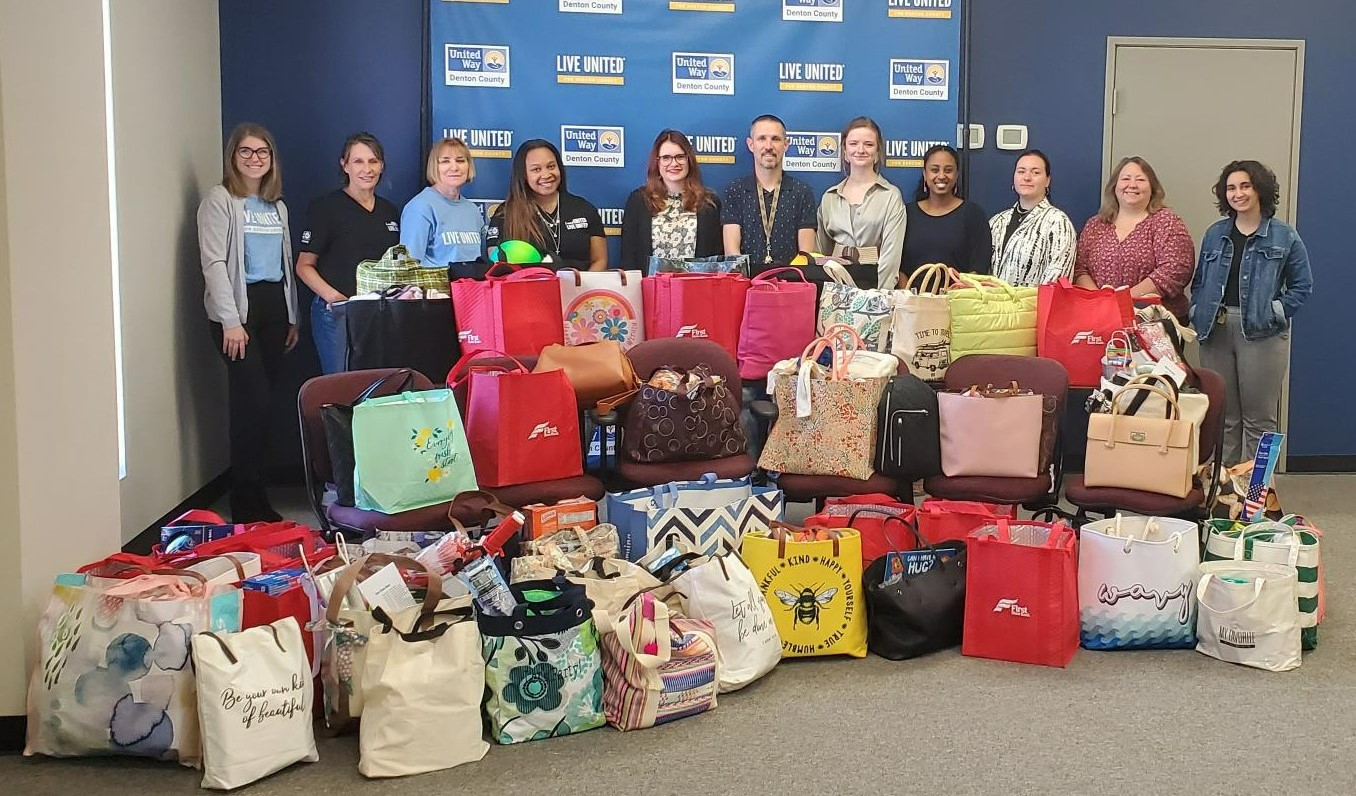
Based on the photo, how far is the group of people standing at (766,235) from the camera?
18.7 feet

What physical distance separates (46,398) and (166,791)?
40.9 inches

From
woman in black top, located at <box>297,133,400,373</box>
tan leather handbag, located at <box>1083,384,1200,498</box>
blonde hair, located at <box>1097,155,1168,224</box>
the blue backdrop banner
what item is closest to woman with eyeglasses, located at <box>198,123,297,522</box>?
woman in black top, located at <box>297,133,400,373</box>

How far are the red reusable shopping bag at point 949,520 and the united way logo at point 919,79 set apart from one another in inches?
124

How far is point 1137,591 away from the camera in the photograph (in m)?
3.96

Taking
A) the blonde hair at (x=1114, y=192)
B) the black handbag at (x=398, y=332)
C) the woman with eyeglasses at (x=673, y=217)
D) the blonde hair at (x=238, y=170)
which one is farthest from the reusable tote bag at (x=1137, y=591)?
the blonde hair at (x=238, y=170)

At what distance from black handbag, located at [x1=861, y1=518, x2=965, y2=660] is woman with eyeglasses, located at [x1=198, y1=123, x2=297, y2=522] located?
3054mm

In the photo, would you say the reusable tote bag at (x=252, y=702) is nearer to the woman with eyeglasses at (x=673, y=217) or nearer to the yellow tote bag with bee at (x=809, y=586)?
the yellow tote bag with bee at (x=809, y=586)

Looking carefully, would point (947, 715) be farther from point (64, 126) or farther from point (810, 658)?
point (64, 126)

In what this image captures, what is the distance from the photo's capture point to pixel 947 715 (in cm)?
342

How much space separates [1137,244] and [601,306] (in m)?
3.00

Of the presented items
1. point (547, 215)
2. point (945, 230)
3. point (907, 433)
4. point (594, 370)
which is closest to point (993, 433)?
point (907, 433)

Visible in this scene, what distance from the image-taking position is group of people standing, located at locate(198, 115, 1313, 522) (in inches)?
225

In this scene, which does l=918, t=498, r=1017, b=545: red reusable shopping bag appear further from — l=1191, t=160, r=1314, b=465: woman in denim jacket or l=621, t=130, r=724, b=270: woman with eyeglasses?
l=1191, t=160, r=1314, b=465: woman in denim jacket

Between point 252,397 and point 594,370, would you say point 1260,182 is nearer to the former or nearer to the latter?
point 594,370
